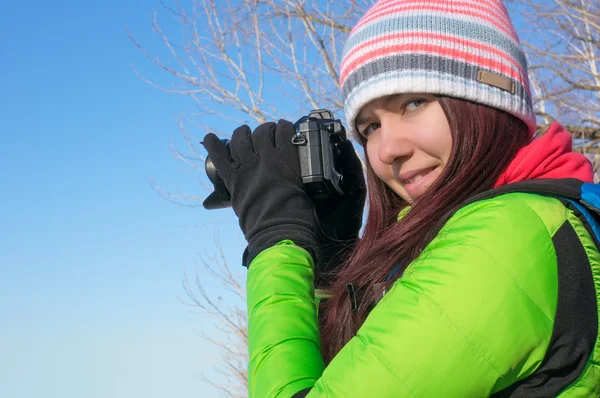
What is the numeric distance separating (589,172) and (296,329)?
588 mm

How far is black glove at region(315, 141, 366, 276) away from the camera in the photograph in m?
1.64

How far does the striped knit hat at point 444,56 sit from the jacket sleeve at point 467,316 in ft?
1.11

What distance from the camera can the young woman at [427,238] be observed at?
2.98 feet

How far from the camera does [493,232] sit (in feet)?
3.09

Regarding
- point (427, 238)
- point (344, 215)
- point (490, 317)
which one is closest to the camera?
point (490, 317)

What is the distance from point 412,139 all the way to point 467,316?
0.48 meters

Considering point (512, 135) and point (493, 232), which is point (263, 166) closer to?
point (512, 135)

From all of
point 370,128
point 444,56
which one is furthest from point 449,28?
point 370,128

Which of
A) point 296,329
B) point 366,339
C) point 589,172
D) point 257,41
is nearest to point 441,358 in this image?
point 366,339

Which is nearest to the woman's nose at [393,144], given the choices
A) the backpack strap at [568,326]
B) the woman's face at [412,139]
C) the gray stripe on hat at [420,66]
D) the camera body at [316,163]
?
the woman's face at [412,139]

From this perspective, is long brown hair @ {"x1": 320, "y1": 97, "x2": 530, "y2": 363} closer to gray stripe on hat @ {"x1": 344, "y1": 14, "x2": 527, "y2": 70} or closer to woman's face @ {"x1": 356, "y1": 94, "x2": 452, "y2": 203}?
woman's face @ {"x1": 356, "y1": 94, "x2": 452, "y2": 203}

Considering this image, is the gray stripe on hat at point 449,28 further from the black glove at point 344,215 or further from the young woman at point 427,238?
the black glove at point 344,215

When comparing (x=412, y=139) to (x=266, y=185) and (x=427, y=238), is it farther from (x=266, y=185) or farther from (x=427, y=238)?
(x=266, y=185)

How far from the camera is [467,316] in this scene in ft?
2.94
